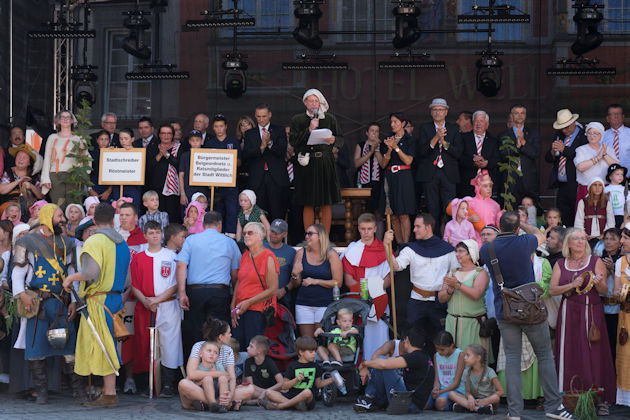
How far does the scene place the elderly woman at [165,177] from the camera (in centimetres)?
1273

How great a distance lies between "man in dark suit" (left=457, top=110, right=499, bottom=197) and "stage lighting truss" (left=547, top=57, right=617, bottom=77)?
3126 millimetres

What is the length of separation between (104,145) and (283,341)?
428 centimetres

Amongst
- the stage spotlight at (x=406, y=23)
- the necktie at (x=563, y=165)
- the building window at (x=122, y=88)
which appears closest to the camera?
the necktie at (x=563, y=165)

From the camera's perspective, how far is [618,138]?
1297 cm

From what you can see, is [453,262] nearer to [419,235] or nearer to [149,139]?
[419,235]

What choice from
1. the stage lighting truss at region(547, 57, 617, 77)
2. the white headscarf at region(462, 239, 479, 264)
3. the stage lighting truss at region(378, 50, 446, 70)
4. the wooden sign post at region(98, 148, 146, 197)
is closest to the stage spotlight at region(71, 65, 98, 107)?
the wooden sign post at region(98, 148, 146, 197)

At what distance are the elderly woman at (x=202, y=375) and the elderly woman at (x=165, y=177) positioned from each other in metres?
3.56

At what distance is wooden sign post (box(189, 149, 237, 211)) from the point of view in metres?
12.2

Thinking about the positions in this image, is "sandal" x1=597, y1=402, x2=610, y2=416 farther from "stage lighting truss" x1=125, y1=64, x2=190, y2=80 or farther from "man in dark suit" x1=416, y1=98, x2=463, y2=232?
"stage lighting truss" x1=125, y1=64, x2=190, y2=80

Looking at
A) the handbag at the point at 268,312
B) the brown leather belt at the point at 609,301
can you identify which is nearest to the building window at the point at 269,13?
the handbag at the point at 268,312

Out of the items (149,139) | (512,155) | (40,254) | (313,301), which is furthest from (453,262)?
(149,139)

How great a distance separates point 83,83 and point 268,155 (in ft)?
15.5

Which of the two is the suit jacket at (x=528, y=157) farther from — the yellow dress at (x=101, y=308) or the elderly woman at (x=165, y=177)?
the yellow dress at (x=101, y=308)

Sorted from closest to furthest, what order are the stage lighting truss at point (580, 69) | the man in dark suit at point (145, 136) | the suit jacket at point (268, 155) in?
the suit jacket at point (268, 155)
the man in dark suit at point (145, 136)
the stage lighting truss at point (580, 69)
